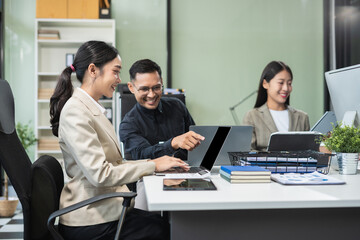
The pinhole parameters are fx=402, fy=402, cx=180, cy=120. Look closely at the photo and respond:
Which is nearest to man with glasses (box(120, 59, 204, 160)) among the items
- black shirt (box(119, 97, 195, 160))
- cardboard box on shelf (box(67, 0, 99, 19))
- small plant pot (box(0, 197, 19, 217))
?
black shirt (box(119, 97, 195, 160))

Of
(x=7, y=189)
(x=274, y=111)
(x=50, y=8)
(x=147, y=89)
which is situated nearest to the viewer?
(x=147, y=89)

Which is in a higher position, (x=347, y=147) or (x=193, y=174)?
(x=347, y=147)

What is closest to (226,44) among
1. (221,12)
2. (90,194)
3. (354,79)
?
(221,12)

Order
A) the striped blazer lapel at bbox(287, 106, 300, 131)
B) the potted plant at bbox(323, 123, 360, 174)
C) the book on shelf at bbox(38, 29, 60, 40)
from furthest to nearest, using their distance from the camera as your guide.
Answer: the book on shelf at bbox(38, 29, 60, 40) < the striped blazer lapel at bbox(287, 106, 300, 131) < the potted plant at bbox(323, 123, 360, 174)

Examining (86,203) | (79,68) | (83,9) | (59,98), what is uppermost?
(83,9)

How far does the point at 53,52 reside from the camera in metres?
4.76

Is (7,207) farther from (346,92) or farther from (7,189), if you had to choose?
(346,92)

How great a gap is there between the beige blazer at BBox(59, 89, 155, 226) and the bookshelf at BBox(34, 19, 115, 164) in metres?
3.06

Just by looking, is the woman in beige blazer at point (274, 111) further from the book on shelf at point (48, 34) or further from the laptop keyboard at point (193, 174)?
the book on shelf at point (48, 34)

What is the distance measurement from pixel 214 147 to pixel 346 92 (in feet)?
2.27

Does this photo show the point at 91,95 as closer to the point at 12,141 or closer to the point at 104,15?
the point at 12,141

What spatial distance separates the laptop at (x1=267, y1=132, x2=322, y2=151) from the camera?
6.19 ft

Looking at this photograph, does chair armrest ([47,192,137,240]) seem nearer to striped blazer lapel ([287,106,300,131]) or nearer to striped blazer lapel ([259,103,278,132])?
striped blazer lapel ([259,103,278,132])

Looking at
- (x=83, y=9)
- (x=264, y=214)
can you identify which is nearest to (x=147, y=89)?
(x=264, y=214)
